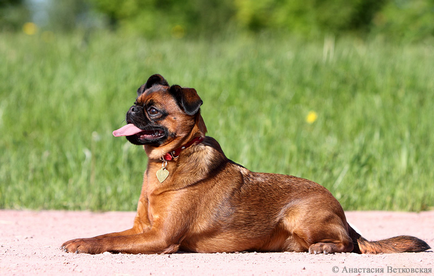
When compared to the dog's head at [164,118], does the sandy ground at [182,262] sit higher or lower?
lower

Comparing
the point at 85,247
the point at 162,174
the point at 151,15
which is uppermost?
the point at 162,174

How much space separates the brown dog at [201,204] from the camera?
4.05 metres

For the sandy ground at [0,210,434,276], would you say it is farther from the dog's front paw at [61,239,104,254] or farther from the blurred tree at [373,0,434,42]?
the blurred tree at [373,0,434,42]

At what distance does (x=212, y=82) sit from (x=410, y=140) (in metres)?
4.06

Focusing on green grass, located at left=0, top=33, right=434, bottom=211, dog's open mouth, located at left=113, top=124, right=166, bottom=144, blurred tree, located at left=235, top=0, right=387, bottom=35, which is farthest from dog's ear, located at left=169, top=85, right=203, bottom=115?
blurred tree, located at left=235, top=0, right=387, bottom=35

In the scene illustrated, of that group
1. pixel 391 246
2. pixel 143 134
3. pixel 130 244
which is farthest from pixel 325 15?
pixel 130 244

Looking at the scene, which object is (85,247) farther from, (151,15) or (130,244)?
(151,15)

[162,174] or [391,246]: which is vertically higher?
[162,174]

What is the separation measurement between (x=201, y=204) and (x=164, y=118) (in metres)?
0.73

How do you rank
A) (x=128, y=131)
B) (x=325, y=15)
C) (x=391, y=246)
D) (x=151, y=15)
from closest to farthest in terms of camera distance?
(x=128, y=131) < (x=391, y=246) < (x=325, y=15) < (x=151, y=15)

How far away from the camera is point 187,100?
406 cm

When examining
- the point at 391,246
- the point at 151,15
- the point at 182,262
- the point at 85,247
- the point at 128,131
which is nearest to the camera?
the point at 182,262

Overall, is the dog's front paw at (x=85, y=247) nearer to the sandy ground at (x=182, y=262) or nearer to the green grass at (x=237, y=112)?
the sandy ground at (x=182, y=262)

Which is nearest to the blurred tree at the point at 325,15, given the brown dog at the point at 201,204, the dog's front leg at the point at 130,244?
the brown dog at the point at 201,204
